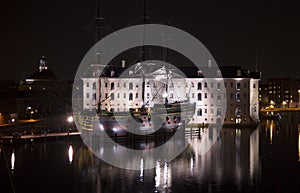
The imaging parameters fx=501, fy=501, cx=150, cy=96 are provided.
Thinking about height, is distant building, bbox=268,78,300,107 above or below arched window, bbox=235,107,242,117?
above

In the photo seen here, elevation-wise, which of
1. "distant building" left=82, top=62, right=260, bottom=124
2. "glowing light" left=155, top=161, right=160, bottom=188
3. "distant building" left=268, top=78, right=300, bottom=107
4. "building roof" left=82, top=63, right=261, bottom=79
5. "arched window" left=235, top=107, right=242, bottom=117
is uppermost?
"distant building" left=268, top=78, right=300, bottom=107

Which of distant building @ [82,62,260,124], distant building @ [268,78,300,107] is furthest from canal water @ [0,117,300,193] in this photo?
distant building @ [268,78,300,107]

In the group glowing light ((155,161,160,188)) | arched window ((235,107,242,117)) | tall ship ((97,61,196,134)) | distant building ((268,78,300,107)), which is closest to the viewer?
glowing light ((155,161,160,188))

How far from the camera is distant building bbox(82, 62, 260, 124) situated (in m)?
63.5

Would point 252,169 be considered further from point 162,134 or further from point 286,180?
point 162,134

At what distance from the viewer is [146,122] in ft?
167

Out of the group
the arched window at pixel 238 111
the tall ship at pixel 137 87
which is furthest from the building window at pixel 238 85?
the tall ship at pixel 137 87

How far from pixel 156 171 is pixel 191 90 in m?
37.6

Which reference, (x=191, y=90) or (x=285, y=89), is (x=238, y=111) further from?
(x=285, y=89)

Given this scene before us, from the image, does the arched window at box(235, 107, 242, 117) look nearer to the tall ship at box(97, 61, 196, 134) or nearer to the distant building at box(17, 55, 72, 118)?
the tall ship at box(97, 61, 196, 134)

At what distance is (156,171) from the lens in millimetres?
27672

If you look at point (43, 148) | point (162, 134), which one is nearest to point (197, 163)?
point (43, 148)

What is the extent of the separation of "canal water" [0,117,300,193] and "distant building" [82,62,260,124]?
81.6 feet

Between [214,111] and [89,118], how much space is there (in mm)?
21931
